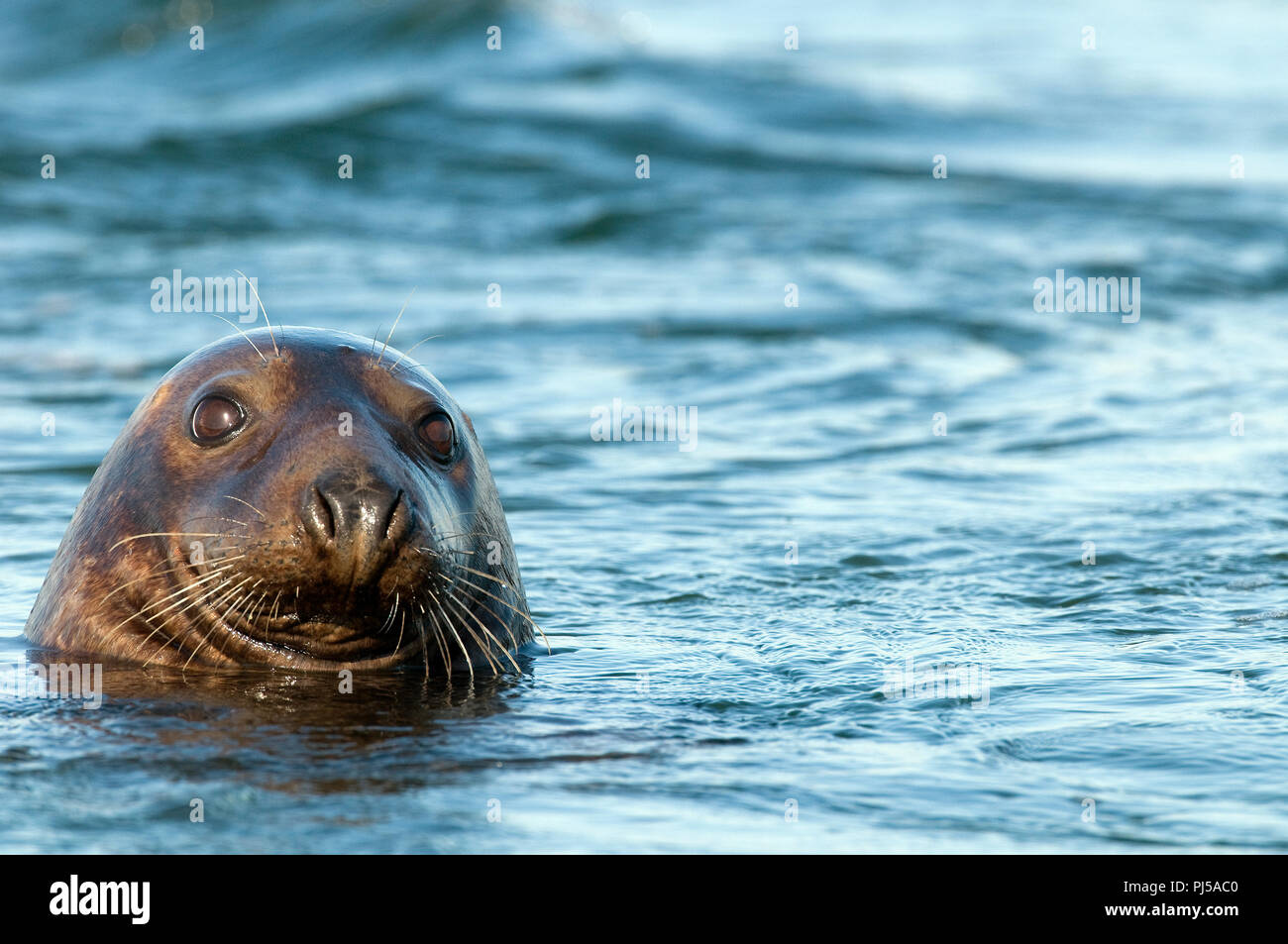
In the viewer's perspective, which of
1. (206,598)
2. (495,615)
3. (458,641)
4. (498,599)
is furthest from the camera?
(495,615)

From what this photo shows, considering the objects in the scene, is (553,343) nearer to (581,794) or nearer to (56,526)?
(56,526)

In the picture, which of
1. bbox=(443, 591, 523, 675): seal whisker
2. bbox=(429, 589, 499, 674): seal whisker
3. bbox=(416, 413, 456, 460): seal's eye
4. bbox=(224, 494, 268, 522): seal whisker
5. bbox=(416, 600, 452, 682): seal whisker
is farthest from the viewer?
bbox=(416, 413, 456, 460): seal's eye

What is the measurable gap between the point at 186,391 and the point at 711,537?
11.1ft

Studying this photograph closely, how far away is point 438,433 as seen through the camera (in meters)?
5.75

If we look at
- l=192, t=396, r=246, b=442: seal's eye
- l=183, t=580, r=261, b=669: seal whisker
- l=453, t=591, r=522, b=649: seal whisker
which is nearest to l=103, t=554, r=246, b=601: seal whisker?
l=183, t=580, r=261, b=669: seal whisker

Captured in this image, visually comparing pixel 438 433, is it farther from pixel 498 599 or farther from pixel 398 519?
pixel 398 519

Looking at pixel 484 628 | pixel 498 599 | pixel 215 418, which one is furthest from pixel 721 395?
pixel 215 418

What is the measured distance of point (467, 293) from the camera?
1471cm

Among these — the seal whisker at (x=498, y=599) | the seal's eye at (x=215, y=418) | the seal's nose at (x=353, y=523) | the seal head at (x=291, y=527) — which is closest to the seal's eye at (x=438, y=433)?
the seal head at (x=291, y=527)

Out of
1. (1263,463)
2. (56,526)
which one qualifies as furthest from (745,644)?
(1263,463)

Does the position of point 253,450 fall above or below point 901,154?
below

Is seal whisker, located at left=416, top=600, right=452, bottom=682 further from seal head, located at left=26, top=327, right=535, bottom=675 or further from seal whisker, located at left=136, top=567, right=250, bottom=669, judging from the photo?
seal whisker, located at left=136, top=567, right=250, bottom=669

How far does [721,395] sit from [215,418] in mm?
6642

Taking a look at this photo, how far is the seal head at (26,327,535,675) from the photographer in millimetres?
5145
